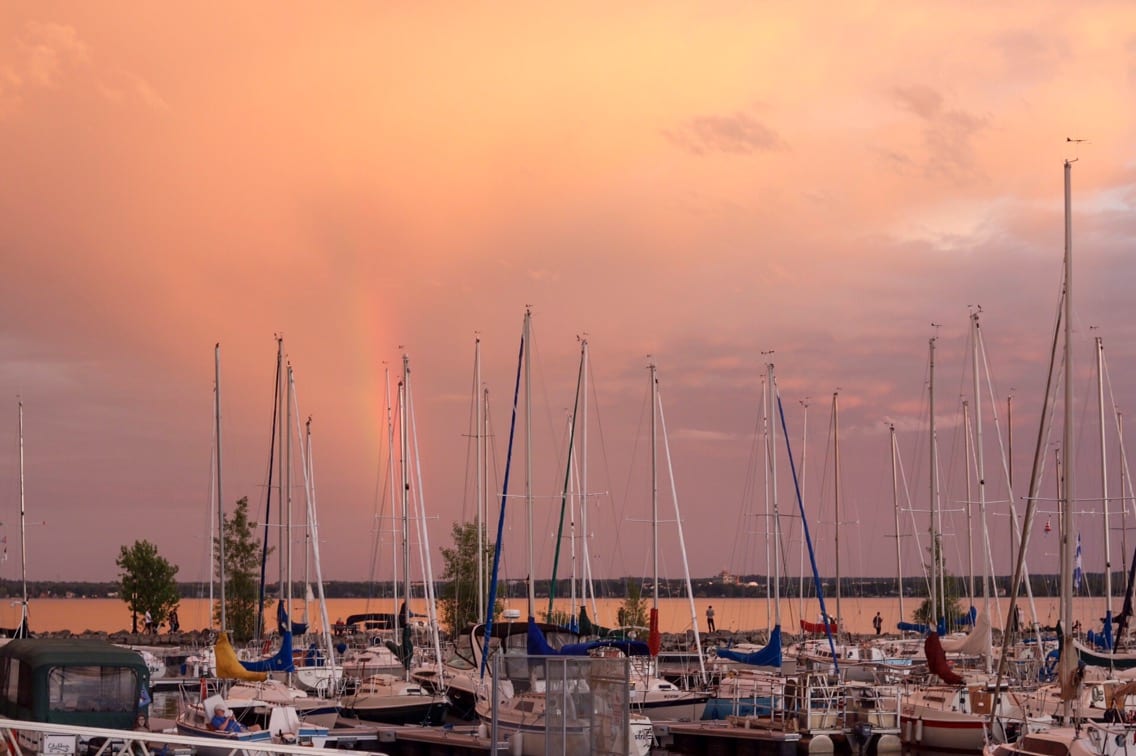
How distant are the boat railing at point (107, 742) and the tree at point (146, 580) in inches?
2851

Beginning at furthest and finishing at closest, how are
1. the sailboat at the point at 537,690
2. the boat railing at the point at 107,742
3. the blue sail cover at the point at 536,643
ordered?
the blue sail cover at the point at 536,643 < the sailboat at the point at 537,690 < the boat railing at the point at 107,742

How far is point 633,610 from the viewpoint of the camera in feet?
312

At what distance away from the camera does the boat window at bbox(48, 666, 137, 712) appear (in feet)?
102

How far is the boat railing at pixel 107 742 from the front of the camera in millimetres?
18188

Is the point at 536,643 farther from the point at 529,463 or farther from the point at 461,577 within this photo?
the point at 461,577

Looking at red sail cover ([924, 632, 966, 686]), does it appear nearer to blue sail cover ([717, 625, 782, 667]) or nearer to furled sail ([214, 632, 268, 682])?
blue sail cover ([717, 625, 782, 667])

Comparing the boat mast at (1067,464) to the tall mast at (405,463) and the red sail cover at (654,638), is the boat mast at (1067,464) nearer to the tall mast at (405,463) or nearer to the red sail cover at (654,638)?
the red sail cover at (654,638)

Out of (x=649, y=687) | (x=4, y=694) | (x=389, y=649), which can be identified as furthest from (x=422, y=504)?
(x=4, y=694)

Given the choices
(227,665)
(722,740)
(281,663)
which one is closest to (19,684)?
(227,665)

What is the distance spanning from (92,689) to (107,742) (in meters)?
9.97

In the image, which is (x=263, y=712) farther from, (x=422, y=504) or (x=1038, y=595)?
(x=1038, y=595)

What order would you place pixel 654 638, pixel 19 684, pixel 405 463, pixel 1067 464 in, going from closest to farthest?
pixel 19 684
pixel 1067 464
pixel 654 638
pixel 405 463

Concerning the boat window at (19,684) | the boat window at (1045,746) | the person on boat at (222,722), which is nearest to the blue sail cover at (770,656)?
the boat window at (1045,746)

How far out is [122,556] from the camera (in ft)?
343
